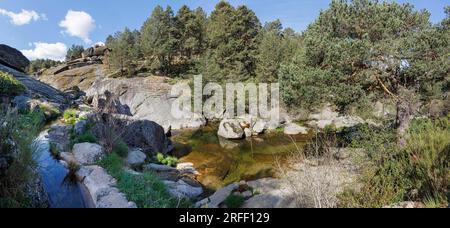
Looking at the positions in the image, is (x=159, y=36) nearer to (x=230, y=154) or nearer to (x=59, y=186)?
(x=230, y=154)

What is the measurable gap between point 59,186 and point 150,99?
75.3ft

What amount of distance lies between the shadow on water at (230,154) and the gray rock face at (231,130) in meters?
0.54

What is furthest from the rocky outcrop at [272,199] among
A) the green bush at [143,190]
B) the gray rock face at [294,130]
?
the gray rock face at [294,130]

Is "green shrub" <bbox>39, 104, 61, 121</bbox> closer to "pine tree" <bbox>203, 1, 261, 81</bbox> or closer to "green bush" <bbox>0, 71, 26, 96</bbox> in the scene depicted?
"green bush" <bbox>0, 71, 26, 96</bbox>

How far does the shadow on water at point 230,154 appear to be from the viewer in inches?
493

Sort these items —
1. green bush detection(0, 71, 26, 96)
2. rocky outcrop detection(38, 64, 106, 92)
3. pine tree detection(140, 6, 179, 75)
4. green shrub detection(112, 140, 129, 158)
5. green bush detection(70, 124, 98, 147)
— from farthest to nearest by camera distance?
rocky outcrop detection(38, 64, 106, 92), pine tree detection(140, 6, 179, 75), green bush detection(0, 71, 26, 96), green shrub detection(112, 140, 129, 158), green bush detection(70, 124, 98, 147)

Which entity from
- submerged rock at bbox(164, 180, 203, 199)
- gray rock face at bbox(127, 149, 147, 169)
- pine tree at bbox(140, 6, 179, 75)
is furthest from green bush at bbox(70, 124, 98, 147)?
pine tree at bbox(140, 6, 179, 75)

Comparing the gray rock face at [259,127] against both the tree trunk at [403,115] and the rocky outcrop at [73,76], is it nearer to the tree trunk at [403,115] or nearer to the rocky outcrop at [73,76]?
the tree trunk at [403,115]

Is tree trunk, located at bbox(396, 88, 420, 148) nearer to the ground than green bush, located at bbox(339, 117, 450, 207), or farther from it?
farther from it

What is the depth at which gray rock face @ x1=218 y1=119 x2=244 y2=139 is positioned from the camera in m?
20.4

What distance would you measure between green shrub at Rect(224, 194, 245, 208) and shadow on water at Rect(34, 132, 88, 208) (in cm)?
342

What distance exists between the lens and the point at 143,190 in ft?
21.2

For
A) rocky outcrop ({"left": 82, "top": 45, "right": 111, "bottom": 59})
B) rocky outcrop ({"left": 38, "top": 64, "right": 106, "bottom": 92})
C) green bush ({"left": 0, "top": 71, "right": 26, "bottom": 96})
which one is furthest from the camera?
rocky outcrop ({"left": 82, "top": 45, "right": 111, "bottom": 59})
